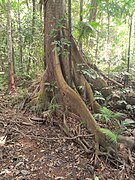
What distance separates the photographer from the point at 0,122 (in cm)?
458

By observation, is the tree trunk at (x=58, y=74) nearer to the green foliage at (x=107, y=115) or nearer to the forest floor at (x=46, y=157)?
the green foliage at (x=107, y=115)

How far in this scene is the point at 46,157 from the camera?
3891 millimetres

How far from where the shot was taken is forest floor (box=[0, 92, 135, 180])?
3.49 metres

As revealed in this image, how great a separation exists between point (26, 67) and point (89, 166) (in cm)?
581

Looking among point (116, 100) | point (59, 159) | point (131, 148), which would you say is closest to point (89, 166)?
point (59, 159)

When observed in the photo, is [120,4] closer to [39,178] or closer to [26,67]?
[26,67]

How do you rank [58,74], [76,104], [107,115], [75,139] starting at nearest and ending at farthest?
[75,139]
[107,115]
[76,104]
[58,74]

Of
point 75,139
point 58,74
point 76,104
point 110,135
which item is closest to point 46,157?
point 75,139

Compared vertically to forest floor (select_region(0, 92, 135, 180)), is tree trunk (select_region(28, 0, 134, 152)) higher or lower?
higher

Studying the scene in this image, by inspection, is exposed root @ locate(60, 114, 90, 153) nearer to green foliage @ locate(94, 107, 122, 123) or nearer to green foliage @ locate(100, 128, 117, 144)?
green foliage @ locate(100, 128, 117, 144)

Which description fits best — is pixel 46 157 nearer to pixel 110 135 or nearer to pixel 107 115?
pixel 110 135

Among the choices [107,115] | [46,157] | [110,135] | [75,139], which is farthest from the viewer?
[107,115]

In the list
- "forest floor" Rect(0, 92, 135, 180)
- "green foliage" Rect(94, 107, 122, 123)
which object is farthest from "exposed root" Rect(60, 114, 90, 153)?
"green foliage" Rect(94, 107, 122, 123)

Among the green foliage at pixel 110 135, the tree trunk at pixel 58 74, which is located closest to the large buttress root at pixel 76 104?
the tree trunk at pixel 58 74
